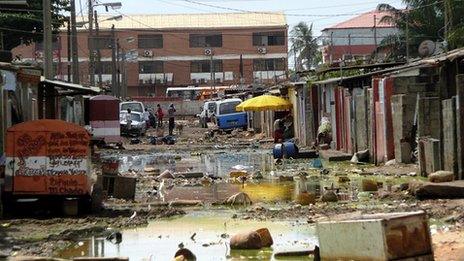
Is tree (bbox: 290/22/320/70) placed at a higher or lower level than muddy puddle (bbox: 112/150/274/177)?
higher

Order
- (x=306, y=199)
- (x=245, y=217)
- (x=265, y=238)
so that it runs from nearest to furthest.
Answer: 1. (x=265, y=238)
2. (x=245, y=217)
3. (x=306, y=199)

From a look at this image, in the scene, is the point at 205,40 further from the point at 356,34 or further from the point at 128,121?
the point at 128,121

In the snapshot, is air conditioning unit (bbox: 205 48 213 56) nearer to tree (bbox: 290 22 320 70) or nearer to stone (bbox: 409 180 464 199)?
tree (bbox: 290 22 320 70)

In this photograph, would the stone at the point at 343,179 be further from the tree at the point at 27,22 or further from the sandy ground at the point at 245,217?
the tree at the point at 27,22

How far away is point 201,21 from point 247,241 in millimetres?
99041

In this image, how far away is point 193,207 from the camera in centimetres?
1873

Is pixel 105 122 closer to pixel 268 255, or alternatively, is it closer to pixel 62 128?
pixel 62 128

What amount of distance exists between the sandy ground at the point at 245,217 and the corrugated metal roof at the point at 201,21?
296ft

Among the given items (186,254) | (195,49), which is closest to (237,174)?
(186,254)

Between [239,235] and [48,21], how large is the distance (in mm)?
20017

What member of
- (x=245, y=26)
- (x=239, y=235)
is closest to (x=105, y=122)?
(x=239, y=235)

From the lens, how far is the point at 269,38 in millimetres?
110250

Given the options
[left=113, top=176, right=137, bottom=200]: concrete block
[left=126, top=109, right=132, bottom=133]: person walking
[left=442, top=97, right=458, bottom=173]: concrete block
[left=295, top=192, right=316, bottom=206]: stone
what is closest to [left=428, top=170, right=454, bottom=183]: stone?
[left=442, top=97, right=458, bottom=173]: concrete block

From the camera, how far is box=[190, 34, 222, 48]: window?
109 metres
